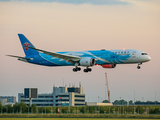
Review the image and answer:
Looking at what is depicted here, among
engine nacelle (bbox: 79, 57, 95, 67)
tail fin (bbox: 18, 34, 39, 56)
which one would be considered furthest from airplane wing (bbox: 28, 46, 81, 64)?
tail fin (bbox: 18, 34, 39, 56)

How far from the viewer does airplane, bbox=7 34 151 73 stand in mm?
83625

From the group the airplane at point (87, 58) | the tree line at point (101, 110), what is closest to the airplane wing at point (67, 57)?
the airplane at point (87, 58)

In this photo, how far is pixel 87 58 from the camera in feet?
285

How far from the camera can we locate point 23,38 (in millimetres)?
103875

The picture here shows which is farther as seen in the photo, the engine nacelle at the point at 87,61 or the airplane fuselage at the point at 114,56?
the engine nacelle at the point at 87,61

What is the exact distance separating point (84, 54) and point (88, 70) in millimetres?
5737

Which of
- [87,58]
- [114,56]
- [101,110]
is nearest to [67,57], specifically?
[87,58]

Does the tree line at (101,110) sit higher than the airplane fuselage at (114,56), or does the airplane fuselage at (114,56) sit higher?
the airplane fuselage at (114,56)

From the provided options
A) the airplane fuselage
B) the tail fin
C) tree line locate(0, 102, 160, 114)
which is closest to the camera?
the airplane fuselage

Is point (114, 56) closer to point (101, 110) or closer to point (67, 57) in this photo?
point (67, 57)

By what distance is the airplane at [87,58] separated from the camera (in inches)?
3292

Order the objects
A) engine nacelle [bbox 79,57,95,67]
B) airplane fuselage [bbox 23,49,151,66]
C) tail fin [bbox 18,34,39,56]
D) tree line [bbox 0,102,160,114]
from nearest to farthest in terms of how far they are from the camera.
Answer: airplane fuselage [bbox 23,49,151,66] → engine nacelle [bbox 79,57,95,67] → tail fin [bbox 18,34,39,56] → tree line [bbox 0,102,160,114]

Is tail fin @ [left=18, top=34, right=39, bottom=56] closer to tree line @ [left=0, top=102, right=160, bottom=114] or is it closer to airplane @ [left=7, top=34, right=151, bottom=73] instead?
airplane @ [left=7, top=34, right=151, bottom=73]

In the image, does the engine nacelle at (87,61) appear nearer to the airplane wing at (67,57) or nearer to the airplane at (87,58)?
the airplane at (87,58)
